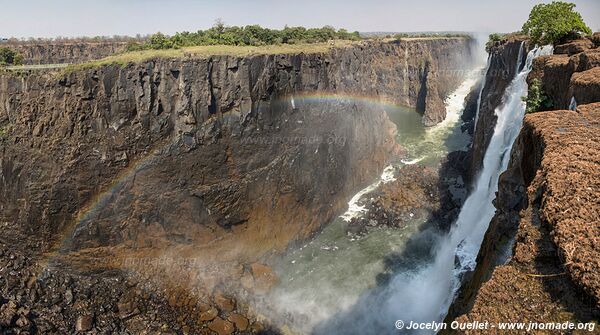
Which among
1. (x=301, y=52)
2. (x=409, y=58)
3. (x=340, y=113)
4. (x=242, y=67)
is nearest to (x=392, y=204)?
(x=340, y=113)

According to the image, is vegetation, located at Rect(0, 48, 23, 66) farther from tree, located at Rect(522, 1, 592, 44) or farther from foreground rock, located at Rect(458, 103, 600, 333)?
tree, located at Rect(522, 1, 592, 44)

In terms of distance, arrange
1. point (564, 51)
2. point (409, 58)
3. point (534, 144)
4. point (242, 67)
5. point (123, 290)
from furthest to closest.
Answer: point (409, 58)
point (242, 67)
point (123, 290)
point (564, 51)
point (534, 144)

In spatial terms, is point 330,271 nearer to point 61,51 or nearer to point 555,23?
point 555,23

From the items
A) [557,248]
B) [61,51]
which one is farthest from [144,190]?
[61,51]

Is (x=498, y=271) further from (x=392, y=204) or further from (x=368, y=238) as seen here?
(x=392, y=204)

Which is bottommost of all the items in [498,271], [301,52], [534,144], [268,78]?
[498,271]

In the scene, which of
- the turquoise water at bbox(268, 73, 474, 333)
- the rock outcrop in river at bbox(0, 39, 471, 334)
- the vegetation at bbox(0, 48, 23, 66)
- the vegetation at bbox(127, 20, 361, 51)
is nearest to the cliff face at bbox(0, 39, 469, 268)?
the rock outcrop in river at bbox(0, 39, 471, 334)

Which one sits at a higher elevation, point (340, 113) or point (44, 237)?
point (340, 113)
